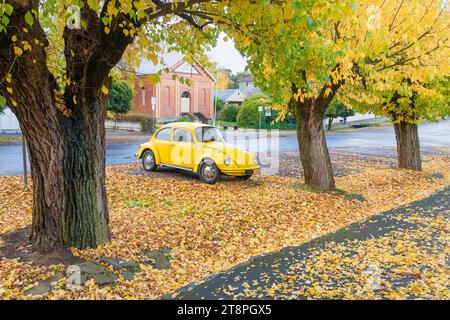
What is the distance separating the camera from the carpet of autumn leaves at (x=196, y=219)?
5305mm

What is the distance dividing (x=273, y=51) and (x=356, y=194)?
20.2 feet

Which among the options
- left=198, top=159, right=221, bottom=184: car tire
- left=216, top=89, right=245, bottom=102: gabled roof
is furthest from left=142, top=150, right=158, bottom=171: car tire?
left=216, top=89, right=245, bottom=102: gabled roof

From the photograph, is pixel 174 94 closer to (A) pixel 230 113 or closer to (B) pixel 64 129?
(A) pixel 230 113

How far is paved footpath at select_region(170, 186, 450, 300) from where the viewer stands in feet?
16.6

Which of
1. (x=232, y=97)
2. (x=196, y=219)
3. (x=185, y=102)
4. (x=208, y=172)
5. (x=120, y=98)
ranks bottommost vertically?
(x=196, y=219)

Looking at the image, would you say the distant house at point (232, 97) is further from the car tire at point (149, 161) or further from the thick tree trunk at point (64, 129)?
the thick tree trunk at point (64, 129)

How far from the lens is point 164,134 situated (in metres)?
12.9

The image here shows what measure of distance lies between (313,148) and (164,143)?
469 cm

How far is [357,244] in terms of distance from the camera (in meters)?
7.22

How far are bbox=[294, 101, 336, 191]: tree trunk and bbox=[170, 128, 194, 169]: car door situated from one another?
130 inches

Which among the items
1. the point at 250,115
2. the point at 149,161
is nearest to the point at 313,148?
the point at 149,161

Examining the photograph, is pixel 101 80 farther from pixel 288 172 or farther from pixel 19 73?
pixel 288 172

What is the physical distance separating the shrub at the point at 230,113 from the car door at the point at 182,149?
37844 millimetres
